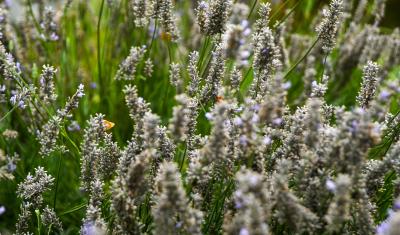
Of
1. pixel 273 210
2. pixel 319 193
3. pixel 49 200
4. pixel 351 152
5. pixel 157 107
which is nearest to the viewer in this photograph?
pixel 351 152

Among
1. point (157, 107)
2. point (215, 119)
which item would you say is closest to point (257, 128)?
point (215, 119)

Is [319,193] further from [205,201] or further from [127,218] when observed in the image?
[127,218]

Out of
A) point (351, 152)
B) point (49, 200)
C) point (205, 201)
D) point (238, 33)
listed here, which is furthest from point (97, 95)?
point (351, 152)

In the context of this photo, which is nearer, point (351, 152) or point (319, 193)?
point (351, 152)

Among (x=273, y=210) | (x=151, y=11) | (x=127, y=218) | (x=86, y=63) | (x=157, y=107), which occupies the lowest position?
(x=127, y=218)

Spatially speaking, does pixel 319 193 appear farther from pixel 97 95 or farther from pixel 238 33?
pixel 97 95

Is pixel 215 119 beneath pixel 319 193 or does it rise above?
above

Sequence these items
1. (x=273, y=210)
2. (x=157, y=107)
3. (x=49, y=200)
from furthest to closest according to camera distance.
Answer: (x=157, y=107)
(x=49, y=200)
(x=273, y=210)

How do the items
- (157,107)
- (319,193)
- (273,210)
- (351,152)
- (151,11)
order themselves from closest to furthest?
(351,152)
(319,193)
(273,210)
(151,11)
(157,107)

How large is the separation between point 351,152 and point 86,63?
2.48 metres

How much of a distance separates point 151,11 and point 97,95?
1174mm

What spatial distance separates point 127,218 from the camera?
1551mm

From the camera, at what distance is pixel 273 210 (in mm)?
1701

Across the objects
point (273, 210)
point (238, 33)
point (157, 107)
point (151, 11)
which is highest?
point (157, 107)
